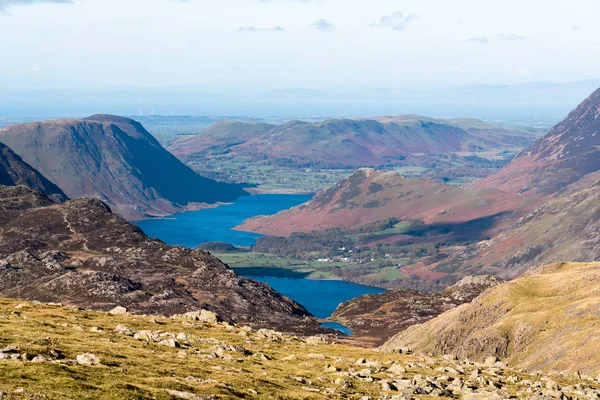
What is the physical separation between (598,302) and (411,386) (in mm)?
98657

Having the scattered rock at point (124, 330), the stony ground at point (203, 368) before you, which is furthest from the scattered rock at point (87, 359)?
the scattered rock at point (124, 330)

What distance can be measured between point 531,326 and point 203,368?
10719 centimetres

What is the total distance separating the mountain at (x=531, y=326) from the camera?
144 meters

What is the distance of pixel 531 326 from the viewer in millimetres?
162625

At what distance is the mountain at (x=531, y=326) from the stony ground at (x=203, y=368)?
44.8 metres

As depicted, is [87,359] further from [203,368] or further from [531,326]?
[531,326]

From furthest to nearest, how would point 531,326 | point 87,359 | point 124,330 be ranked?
point 531,326 → point 124,330 → point 87,359

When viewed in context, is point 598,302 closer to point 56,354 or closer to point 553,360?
point 553,360

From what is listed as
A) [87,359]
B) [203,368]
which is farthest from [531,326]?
[87,359]

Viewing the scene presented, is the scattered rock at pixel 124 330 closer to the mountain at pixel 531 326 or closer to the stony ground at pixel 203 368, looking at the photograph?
the stony ground at pixel 203 368

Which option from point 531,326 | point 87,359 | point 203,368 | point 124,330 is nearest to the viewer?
point 87,359

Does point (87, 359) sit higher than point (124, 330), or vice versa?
point (87, 359)

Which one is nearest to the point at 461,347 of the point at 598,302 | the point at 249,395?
the point at 598,302

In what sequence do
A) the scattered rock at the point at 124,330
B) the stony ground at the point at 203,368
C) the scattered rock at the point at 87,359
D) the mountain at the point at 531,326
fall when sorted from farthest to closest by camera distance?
the mountain at the point at 531,326 < the scattered rock at the point at 124,330 < the scattered rock at the point at 87,359 < the stony ground at the point at 203,368
